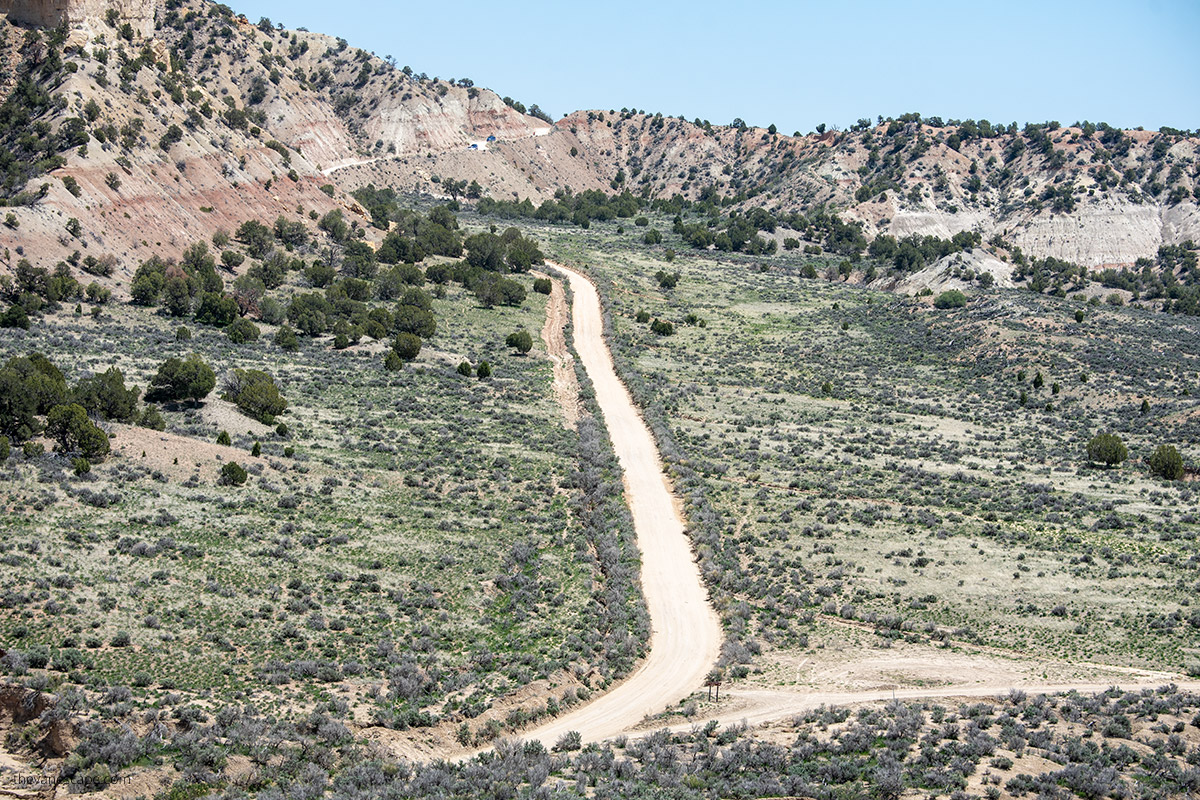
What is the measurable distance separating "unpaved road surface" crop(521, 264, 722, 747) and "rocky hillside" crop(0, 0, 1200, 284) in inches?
1540

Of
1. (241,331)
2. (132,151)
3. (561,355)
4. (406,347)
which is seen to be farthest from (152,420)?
(132,151)

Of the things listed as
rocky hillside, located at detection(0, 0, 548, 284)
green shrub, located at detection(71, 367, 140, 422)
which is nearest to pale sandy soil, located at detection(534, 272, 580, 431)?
green shrub, located at detection(71, 367, 140, 422)

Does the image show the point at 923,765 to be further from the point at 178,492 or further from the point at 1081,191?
the point at 1081,191

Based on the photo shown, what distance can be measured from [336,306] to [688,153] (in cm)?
11688

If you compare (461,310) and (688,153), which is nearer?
(461,310)

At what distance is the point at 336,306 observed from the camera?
72.6m

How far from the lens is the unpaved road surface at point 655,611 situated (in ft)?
91.6

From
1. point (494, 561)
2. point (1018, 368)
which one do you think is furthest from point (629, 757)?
point (1018, 368)

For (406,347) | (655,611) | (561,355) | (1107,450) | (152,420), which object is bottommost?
(655,611)

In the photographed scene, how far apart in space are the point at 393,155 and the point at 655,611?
122 m

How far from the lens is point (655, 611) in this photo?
35.5 metres

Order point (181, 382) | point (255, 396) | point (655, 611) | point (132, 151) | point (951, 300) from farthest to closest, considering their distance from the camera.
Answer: point (951, 300)
point (132, 151)
point (255, 396)
point (181, 382)
point (655, 611)

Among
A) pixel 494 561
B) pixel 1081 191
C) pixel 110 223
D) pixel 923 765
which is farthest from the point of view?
pixel 1081 191

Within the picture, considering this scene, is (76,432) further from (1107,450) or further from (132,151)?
(1107,450)
